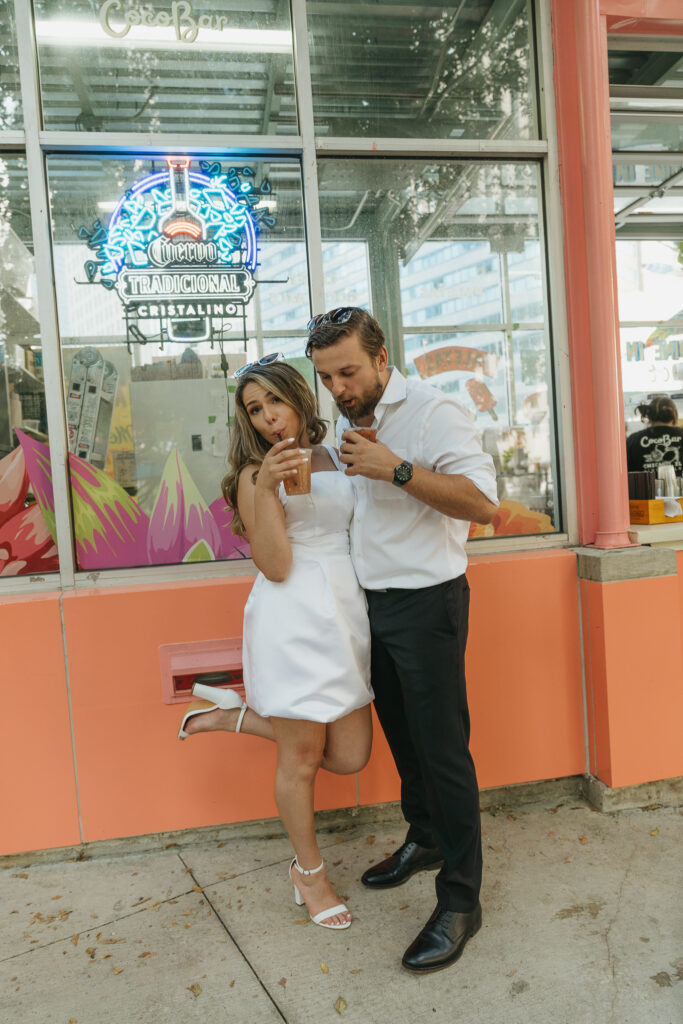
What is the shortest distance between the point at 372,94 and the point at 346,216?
→ 61 centimetres

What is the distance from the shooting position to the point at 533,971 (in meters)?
2.22

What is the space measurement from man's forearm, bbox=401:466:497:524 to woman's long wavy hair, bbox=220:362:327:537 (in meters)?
0.50

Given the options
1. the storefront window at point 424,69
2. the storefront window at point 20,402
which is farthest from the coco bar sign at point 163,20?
the storefront window at point 20,402

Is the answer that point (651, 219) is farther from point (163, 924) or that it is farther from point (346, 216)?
point (163, 924)

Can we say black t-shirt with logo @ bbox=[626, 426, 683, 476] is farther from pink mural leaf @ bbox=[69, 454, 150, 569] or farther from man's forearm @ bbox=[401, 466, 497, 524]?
pink mural leaf @ bbox=[69, 454, 150, 569]

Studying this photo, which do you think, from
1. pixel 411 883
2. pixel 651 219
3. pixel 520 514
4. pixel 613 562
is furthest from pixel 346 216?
pixel 411 883

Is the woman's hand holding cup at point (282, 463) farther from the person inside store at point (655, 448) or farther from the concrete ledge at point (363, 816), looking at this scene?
the person inside store at point (655, 448)

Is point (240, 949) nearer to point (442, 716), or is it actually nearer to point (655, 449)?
point (442, 716)

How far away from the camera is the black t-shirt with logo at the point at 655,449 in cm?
393

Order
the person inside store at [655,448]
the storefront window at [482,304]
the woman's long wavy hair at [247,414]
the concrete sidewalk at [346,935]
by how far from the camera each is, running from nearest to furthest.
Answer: the concrete sidewalk at [346,935] < the woman's long wavy hair at [247,414] < the storefront window at [482,304] < the person inside store at [655,448]

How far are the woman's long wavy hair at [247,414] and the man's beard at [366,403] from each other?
13cm

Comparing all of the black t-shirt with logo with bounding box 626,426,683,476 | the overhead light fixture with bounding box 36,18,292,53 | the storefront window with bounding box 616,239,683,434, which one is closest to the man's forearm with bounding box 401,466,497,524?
the black t-shirt with logo with bounding box 626,426,683,476

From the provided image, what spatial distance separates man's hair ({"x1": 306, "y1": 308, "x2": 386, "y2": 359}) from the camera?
225 cm

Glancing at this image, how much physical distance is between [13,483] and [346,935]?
2.34 m
